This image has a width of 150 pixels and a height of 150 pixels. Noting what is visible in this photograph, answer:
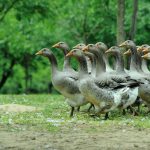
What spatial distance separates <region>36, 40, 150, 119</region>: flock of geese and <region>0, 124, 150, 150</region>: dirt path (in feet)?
6.78

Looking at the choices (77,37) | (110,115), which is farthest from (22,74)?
(110,115)

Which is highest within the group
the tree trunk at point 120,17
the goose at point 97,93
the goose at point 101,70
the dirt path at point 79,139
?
the tree trunk at point 120,17

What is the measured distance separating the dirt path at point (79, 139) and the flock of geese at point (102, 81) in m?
2.07

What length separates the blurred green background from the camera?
1061 inches

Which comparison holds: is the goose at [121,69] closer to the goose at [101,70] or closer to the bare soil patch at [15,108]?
the goose at [101,70]

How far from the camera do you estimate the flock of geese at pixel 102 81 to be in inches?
527

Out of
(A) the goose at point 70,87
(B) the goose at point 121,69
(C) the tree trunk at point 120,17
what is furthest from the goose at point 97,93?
(C) the tree trunk at point 120,17

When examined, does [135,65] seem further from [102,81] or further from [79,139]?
Answer: [79,139]

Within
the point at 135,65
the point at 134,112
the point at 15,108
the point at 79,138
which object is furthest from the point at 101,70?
the point at 79,138

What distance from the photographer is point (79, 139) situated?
33.5 ft

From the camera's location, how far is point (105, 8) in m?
26.9

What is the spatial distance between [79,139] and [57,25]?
846 inches

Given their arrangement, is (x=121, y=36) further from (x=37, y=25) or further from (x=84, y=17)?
(x=37, y=25)

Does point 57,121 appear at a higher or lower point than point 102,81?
lower
